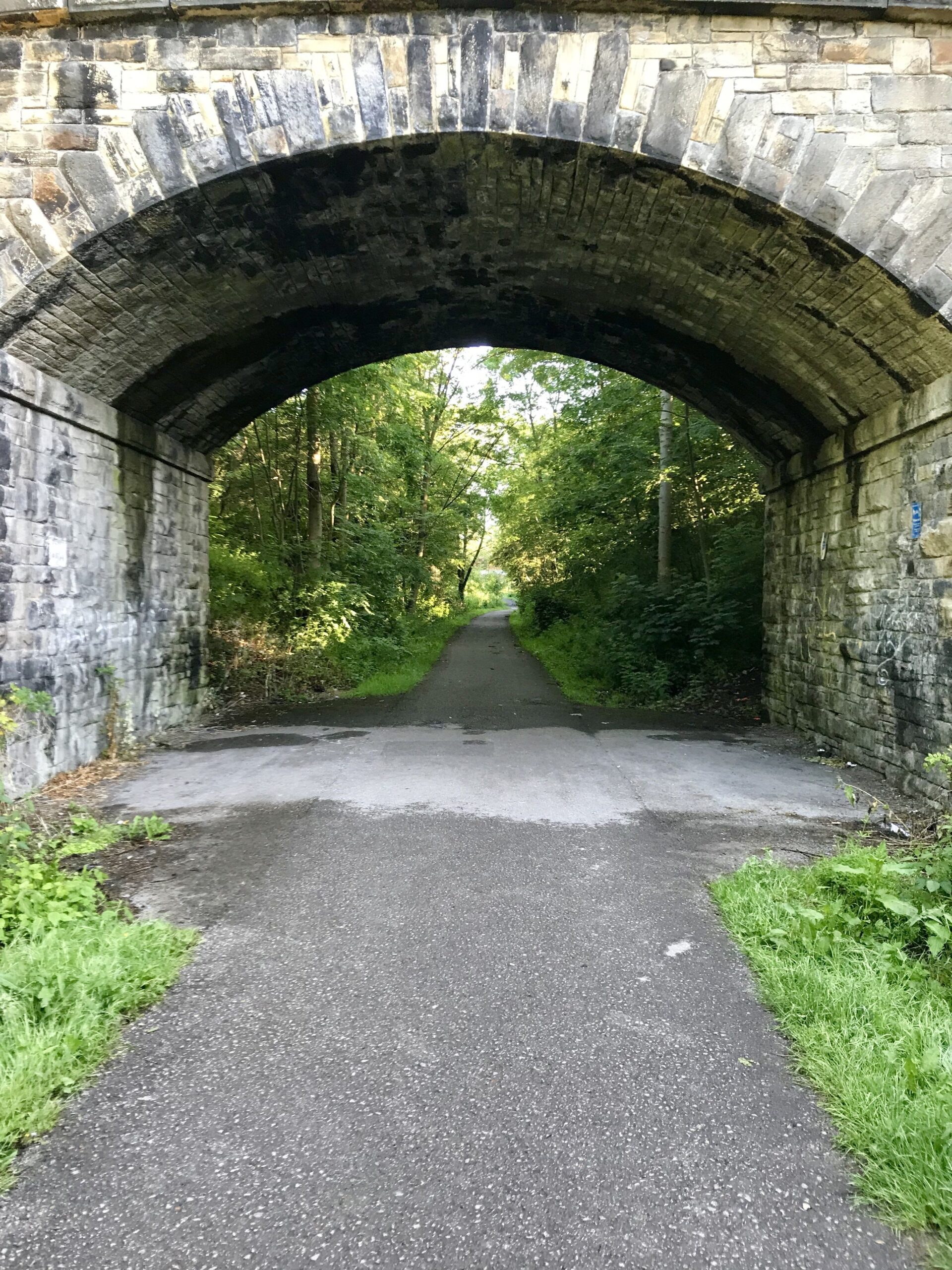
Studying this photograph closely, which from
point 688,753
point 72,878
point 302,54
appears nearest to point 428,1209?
point 72,878

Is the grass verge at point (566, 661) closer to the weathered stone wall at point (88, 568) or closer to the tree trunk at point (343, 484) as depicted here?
the tree trunk at point (343, 484)

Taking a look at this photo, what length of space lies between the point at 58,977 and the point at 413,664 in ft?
45.8

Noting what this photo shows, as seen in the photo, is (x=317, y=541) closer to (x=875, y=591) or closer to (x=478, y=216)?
(x=478, y=216)

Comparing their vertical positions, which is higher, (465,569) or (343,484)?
(343,484)

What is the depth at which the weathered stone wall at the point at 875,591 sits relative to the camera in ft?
19.2

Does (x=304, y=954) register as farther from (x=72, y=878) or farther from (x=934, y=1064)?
(x=934, y=1064)

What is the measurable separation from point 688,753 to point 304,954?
554cm

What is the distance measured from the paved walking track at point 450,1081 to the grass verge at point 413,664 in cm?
758

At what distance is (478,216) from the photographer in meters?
6.86

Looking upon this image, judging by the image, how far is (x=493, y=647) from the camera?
76.3ft

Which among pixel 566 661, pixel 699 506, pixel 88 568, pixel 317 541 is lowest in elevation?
pixel 566 661

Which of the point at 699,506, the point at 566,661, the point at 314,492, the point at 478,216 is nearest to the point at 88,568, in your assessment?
the point at 478,216

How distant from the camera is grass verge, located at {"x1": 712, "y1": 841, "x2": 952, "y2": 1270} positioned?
6.68 ft

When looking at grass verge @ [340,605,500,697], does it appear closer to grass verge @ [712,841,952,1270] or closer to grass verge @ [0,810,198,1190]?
grass verge @ [0,810,198,1190]
